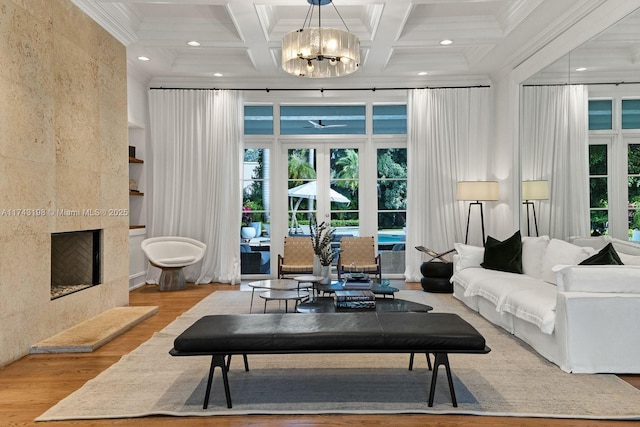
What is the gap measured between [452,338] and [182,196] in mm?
5370

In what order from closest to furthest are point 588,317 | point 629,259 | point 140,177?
point 588,317
point 629,259
point 140,177

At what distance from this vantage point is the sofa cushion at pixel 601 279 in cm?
313

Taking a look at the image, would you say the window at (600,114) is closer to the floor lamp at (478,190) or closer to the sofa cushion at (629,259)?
the sofa cushion at (629,259)

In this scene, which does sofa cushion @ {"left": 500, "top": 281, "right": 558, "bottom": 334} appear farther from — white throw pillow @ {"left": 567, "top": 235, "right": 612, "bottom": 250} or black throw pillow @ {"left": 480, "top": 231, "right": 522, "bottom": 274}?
black throw pillow @ {"left": 480, "top": 231, "right": 522, "bottom": 274}

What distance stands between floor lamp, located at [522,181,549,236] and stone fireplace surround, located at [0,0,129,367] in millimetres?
4811

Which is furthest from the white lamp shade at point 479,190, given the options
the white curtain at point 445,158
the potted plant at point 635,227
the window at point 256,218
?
the window at point 256,218

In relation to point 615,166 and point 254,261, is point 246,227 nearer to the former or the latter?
point 254,261

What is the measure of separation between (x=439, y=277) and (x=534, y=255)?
1.58 m

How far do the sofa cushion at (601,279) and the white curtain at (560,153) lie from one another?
4.19ft

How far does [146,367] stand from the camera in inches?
127

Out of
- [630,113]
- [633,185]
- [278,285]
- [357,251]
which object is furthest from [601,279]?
[357,251]

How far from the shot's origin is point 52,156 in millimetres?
3881

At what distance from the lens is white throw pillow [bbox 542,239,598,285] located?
4.04 meters

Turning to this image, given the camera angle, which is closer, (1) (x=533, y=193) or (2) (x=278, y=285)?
(2) (x=278, y=285)
